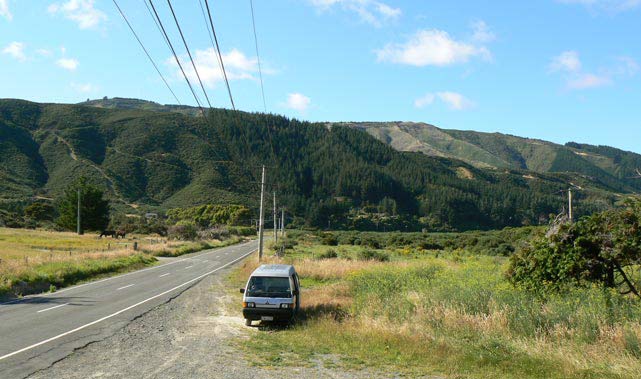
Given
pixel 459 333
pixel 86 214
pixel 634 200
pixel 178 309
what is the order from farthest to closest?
1. pixel 86 214
2. pixel 178 309
3. pixel 634 200
4. pixel 459 333

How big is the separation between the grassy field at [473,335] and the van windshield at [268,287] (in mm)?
1093

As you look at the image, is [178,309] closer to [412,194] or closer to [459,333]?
[459,333]

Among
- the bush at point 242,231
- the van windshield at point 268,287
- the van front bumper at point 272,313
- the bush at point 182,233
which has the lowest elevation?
the bush at point 242,231

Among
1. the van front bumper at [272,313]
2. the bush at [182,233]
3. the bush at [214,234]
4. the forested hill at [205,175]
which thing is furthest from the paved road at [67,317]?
the forested hill at [205,175]

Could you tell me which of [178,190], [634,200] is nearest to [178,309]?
[634,200]

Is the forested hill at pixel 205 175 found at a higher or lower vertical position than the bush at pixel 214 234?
higher

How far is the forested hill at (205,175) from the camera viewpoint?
124438mm

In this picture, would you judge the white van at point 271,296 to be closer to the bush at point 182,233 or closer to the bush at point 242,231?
the bush at point 182,233

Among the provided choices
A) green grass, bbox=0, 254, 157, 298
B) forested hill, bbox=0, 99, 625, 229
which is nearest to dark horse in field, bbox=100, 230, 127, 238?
green grass, bbox=0, 254, 157, 298

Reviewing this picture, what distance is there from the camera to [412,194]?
176375 mm

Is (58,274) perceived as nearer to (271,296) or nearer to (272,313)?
(271,296)

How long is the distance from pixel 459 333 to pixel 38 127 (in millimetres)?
177814

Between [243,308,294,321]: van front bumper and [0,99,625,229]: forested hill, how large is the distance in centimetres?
9180

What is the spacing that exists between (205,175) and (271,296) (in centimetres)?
12639
